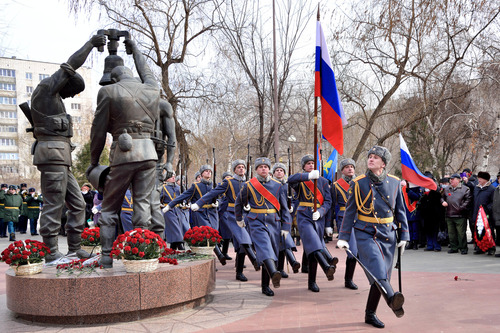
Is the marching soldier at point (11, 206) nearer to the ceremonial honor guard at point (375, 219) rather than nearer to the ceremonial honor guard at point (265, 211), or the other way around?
the ceremonial honor guard at point (265, 211)

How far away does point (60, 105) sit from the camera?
7477mm

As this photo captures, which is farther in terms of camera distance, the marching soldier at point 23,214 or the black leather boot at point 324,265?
the marching soldier at point 23,214

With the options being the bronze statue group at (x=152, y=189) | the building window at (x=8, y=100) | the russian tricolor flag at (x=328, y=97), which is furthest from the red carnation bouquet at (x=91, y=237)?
the building window at (x=8, y=100)

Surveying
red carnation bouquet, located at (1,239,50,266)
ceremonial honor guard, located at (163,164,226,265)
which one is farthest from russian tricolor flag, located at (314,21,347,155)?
red carnation bouquet, located at (1,239,50,266)

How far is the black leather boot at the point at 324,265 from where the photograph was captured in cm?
761

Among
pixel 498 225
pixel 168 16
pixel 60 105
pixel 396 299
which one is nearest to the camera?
pixel 396 299

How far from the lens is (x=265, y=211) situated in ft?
26.2

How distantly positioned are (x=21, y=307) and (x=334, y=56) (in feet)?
52.1

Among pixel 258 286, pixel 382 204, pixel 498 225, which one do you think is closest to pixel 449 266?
pixel 498 225

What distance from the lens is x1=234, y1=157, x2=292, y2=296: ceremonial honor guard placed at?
7789 millimetres

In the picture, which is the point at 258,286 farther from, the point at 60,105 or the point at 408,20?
the point at 408,20

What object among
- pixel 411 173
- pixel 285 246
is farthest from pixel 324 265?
pixel 411 173

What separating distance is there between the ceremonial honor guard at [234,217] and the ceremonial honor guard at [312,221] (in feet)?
3.43

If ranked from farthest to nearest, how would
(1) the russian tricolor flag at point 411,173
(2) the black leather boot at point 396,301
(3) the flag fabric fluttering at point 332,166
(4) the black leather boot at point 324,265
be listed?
(3) the flag fabric fluttering at point 332,166 → (1) the russian tricolor flag at point 411,173 → (4) the black leather boot at point 324,265 → (2) the black leather boot at point 396,301
